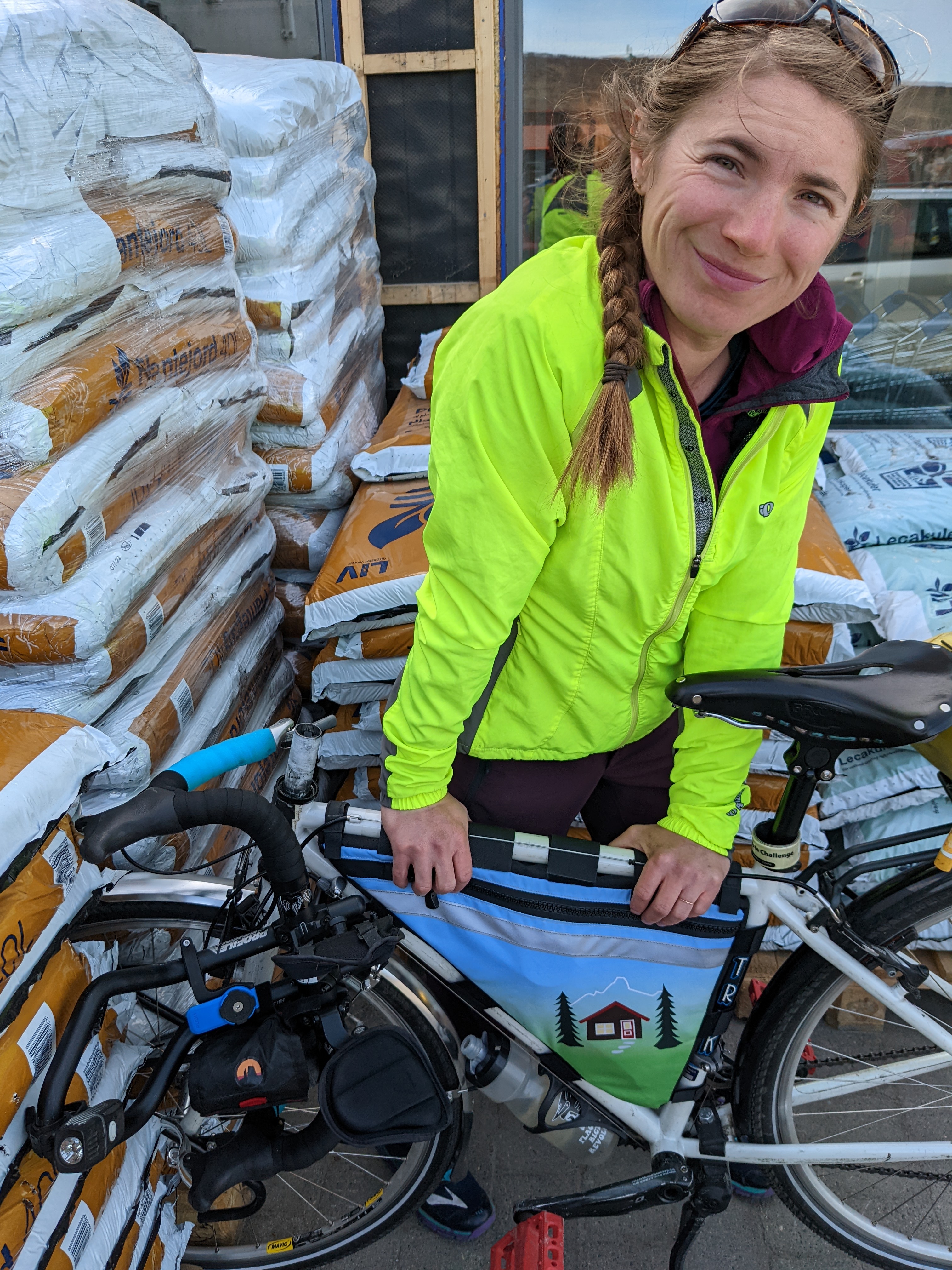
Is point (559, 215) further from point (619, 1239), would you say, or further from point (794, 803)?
point (619, 1239)

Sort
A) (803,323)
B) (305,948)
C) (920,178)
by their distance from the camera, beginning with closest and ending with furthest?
(803,323) → (305,948) → (920,178)

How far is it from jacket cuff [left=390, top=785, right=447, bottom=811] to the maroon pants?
118mm

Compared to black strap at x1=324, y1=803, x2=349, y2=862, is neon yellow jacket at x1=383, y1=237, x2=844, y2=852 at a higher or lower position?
higher

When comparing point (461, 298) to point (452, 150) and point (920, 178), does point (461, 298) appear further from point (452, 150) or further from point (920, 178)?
point (920, 178)

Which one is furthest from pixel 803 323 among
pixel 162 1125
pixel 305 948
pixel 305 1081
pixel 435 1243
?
pixel 435 1243

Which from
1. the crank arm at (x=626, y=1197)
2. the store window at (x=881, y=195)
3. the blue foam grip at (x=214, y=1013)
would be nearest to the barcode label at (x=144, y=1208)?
the blue foam grip at (x=214, y=1013)

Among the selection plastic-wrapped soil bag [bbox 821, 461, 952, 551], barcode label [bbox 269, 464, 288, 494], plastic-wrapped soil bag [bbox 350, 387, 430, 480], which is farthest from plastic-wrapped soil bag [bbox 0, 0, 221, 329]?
plastic-wrapped soil bag [bbox 821, 461, 952, 551]

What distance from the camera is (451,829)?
120 centimetres

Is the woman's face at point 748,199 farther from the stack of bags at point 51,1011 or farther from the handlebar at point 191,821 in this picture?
the stack of bags at point 51,1011

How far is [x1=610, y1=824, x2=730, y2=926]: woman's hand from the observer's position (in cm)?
124

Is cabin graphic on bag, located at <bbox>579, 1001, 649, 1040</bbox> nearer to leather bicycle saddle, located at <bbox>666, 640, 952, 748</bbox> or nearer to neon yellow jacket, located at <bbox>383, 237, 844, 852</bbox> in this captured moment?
neon yellow jacket, located at <bbox>383, 237, 844, 852</bbox>

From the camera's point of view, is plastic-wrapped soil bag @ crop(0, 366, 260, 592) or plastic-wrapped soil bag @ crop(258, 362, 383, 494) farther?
plastic-wrapped soil bag @ crop(258, 362, 383, 494)

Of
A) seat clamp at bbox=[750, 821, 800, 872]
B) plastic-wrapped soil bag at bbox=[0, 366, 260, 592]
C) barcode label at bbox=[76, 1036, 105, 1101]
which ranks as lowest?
barcode label at bbox=[76, 1036, 105, 1101]

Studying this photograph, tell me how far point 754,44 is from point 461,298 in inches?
110
